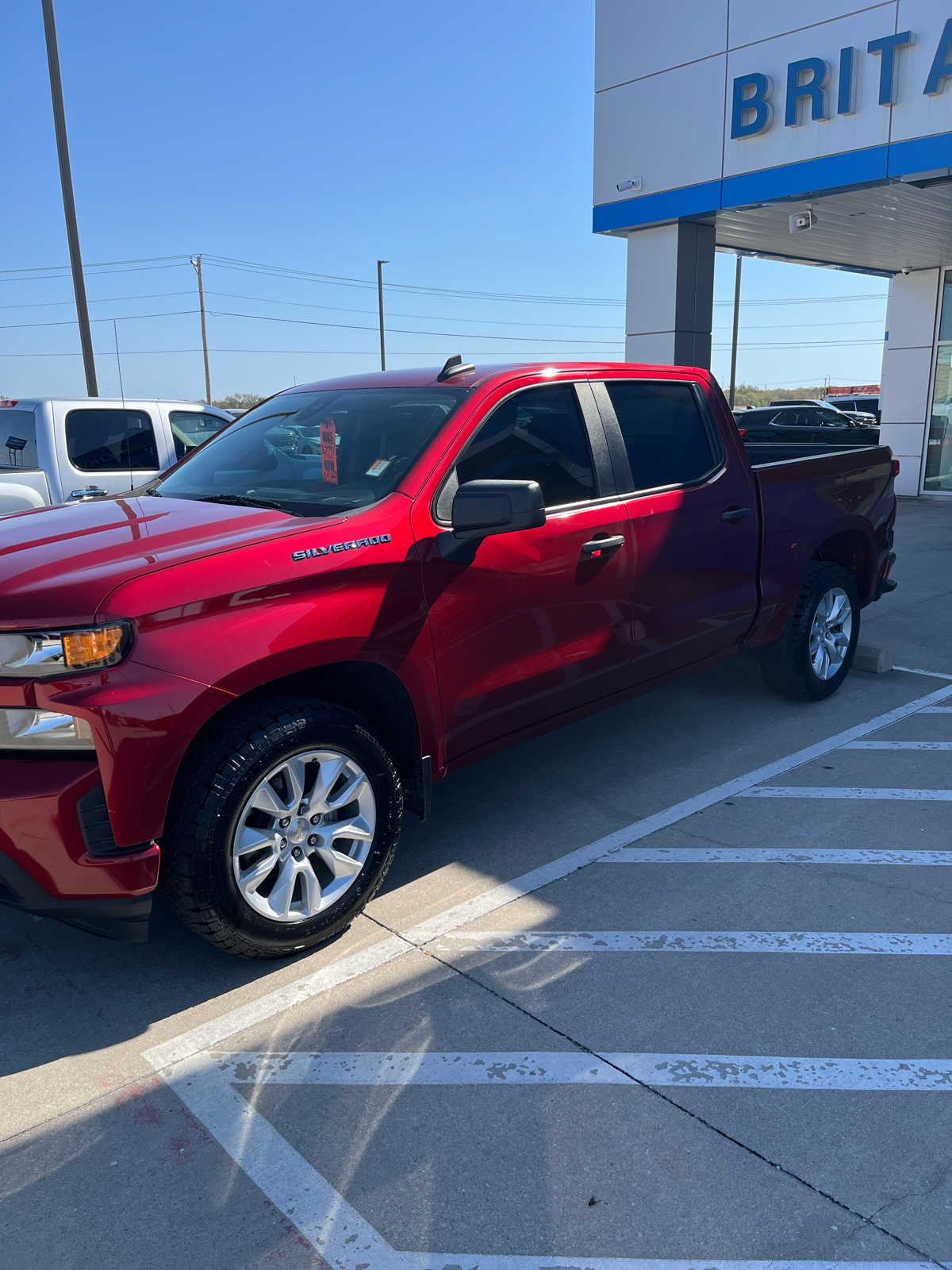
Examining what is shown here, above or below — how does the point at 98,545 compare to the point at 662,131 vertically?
below

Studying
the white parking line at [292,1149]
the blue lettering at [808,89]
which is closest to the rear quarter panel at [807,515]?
the white parking line at [292,1149]

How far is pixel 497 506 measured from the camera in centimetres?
333

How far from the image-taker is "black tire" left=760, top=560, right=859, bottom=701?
216 inches

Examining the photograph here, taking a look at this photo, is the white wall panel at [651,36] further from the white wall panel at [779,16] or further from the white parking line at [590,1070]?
the white parking line at [590,1070]

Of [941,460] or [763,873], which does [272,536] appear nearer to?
[763,873]

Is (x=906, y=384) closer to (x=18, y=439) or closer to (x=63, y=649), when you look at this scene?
(x=18, y=439)

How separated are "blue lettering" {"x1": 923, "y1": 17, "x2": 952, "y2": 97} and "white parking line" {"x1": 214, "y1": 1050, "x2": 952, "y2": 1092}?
1023 centimetres

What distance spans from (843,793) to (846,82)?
911 cm

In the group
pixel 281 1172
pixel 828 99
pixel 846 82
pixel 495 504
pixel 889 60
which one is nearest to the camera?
pixel 281 1172

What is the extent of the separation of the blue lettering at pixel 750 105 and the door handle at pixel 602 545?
915 cm

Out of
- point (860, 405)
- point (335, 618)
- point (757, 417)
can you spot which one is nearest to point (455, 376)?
point (335, 618)

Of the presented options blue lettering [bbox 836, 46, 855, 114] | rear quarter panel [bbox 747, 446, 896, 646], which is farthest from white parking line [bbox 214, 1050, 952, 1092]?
blue lettering [bbox 836, 46, 855, 114]

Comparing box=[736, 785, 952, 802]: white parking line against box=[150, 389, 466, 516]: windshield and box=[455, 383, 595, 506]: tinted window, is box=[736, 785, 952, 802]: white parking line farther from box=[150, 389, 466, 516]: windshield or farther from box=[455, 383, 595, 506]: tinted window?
box=[150, 389, 466, 516]: windshield

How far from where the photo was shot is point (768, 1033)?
113 inches
